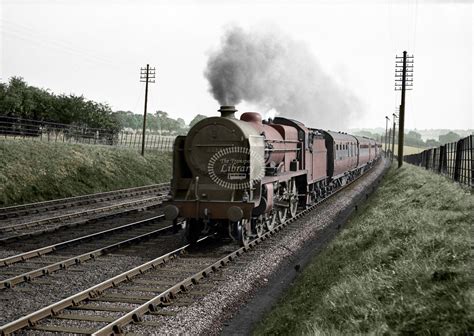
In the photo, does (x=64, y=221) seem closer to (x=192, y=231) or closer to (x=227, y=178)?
(x=192, y=231)

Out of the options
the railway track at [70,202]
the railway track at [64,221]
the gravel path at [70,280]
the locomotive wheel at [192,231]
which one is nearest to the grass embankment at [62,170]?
the railway track at [70,202]

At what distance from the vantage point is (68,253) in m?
11.0

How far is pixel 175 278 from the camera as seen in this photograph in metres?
9.01

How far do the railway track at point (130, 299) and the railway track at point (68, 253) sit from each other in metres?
1.82

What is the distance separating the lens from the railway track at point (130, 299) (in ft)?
21.5

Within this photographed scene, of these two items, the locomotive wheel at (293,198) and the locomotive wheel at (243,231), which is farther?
the locomotive wheel at (293,198)

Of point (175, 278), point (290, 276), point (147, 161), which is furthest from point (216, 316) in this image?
point (147, 161)

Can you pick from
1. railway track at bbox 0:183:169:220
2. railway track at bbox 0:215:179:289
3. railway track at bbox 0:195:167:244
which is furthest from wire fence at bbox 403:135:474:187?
railway track at bbox 0:183:169:220

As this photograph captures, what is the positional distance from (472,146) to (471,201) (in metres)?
5.69

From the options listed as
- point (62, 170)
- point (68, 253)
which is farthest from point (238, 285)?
point (62, 170)

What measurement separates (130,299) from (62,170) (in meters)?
16.8

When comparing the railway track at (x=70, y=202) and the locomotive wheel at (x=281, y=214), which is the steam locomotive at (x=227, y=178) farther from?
the railway track at (x=70, y=202)

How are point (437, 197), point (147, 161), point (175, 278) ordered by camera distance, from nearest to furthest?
point (175, 278), point (437, 197), point (147, 161)

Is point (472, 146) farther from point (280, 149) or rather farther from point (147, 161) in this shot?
point (147, 161)
